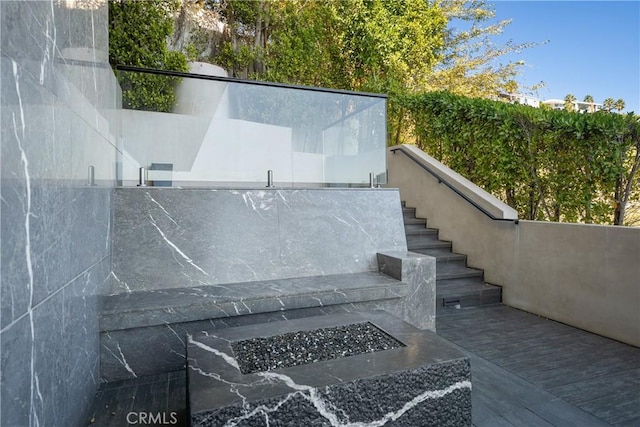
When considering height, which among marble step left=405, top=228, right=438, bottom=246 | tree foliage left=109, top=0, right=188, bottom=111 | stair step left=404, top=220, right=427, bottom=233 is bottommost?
marble step left=405, top=228, right=438, bottom=246

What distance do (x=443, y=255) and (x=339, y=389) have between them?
348cm

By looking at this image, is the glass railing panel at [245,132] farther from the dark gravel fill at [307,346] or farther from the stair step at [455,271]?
the dark gravel fill at [307,346]

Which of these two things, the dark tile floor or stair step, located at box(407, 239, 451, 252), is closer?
the dark tile floor

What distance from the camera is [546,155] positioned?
4.09 m

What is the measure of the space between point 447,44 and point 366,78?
3.92m

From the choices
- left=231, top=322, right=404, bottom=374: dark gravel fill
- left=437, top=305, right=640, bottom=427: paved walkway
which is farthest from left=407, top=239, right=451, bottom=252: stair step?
left=231, top=322, right=404, bottom=374: dark gravel fill

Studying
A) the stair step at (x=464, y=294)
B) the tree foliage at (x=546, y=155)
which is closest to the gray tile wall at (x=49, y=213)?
the stair step at (x=464, y=294)

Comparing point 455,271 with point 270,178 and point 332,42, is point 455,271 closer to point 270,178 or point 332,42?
point 270,178

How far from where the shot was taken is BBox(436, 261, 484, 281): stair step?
425 cm

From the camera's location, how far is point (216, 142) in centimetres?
339

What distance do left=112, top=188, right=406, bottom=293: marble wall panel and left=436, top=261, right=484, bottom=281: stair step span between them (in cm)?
90

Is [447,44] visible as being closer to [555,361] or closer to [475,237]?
[475,237]

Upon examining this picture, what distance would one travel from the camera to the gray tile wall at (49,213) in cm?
112

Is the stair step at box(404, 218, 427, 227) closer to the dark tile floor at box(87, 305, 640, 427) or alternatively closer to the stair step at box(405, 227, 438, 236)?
the stair step at box(405, 227, 438, 236)
